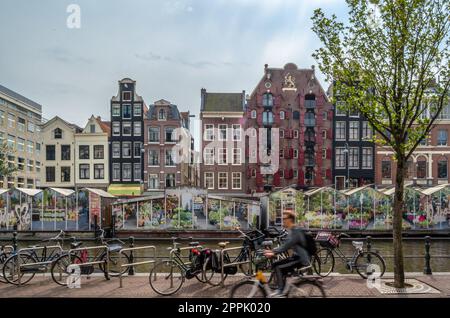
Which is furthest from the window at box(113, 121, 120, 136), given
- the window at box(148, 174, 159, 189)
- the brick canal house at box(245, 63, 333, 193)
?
the brick canal house at box(245, 63, 333, 193)

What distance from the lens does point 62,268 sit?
9719mm

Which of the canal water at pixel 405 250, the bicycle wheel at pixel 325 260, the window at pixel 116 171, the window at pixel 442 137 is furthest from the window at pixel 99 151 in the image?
the window at pixel 442 137

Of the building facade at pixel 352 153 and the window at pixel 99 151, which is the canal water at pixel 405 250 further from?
the window at pixel 99 151

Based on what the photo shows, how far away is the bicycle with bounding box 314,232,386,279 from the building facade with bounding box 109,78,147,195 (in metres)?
32.1

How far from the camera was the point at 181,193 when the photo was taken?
27.3m

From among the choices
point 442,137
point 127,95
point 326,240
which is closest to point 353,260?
point 326,240

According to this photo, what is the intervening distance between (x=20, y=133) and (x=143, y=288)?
47640 millimetres

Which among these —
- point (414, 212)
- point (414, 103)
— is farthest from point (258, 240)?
point (414, 212)

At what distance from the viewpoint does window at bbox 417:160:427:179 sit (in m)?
40.6

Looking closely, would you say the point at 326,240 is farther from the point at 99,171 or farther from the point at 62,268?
the point at 99,171

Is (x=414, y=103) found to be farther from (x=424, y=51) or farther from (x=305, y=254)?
(x=305, y=254)

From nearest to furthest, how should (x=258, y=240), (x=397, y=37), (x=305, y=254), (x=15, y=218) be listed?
(x=305, y=254), (x=397, y=37), (x=258, y=240), (x=15, y=218)

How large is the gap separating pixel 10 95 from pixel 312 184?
3759cm

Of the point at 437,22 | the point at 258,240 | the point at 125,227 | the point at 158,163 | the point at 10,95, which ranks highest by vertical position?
the point at 10,95
